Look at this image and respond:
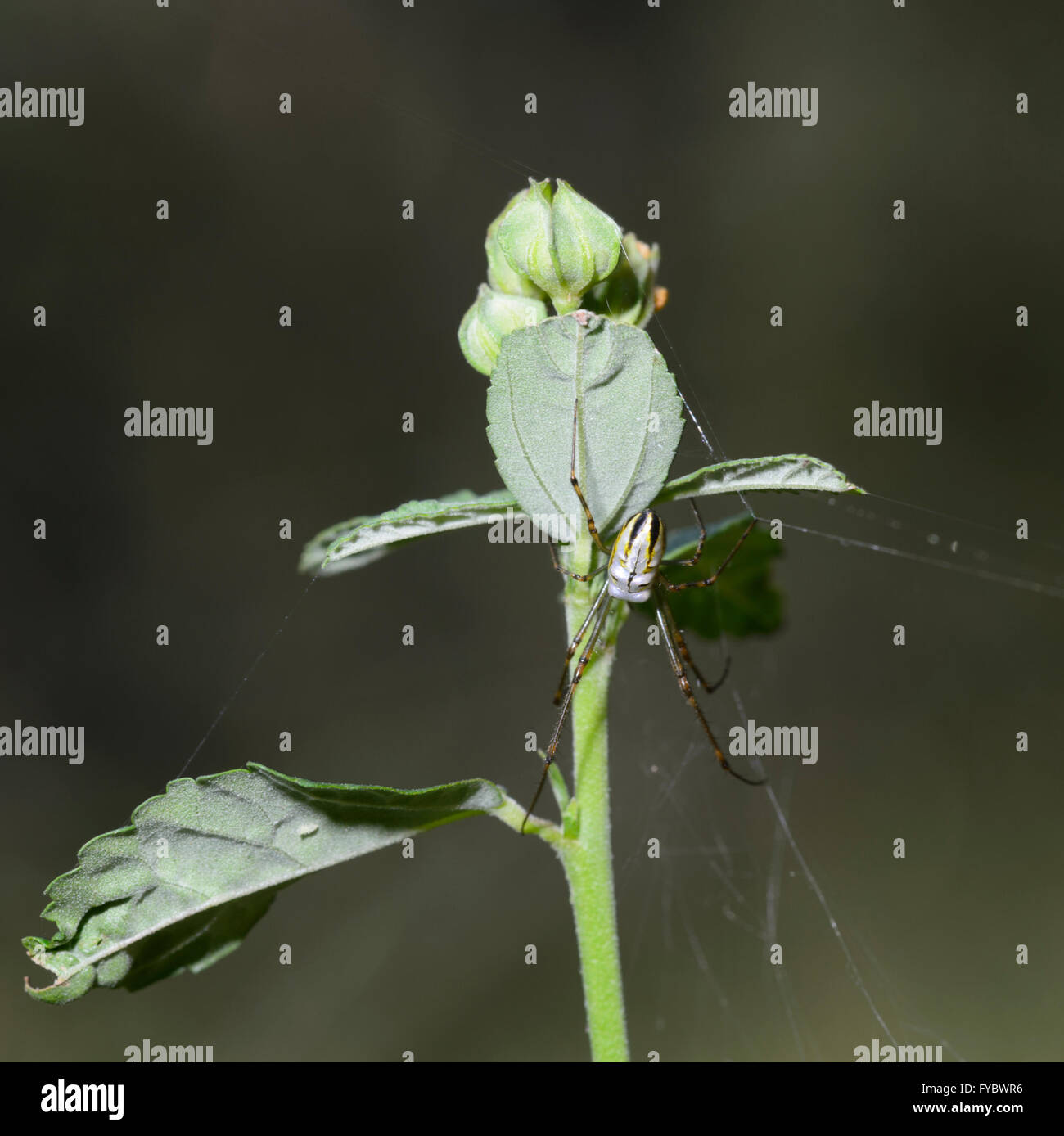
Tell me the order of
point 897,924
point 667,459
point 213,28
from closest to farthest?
point 667,459, point 897,924, point 213,28

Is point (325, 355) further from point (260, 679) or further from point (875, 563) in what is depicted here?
point (875, 563)

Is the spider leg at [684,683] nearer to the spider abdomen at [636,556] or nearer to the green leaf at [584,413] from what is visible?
the spider abdomen at [636,556]

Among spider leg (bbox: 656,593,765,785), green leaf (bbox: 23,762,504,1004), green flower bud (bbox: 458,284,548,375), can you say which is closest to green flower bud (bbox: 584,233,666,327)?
green flower bud (bbox: 458,284,548,375)

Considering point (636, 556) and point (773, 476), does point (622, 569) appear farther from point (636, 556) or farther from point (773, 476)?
point (773, 476)

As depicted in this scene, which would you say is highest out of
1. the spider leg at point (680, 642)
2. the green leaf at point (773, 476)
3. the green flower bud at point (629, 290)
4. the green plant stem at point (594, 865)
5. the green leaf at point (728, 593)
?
the green flower bud at point (629, 290)

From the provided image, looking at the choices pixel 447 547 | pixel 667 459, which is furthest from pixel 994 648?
pixel 667 459

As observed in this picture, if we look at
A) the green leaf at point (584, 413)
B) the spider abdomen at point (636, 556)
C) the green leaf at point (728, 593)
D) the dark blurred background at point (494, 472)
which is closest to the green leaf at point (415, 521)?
the green leaf at point (584, 413)
